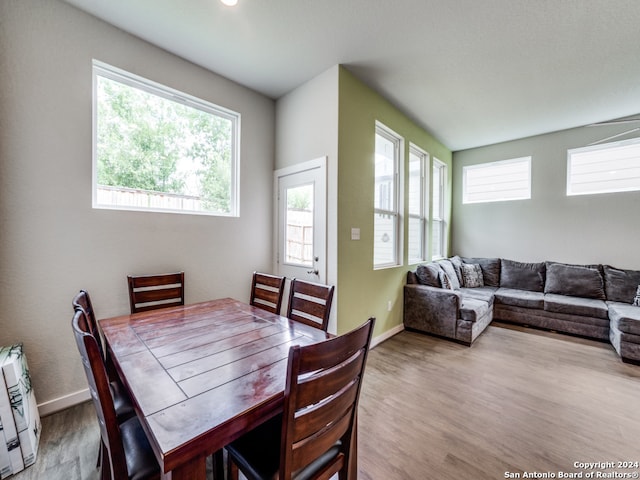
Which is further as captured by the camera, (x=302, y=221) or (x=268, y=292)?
(x=302, y=221)

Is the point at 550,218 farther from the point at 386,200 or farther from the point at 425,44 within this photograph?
the point at 425,44

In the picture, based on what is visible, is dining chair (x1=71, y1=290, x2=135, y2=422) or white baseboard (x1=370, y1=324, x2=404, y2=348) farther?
white baseboard (x1=370, y1=324, x2=404, y2=348)

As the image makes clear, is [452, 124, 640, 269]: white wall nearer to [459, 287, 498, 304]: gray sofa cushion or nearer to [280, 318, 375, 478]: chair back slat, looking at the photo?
[459, 287, 498, 304]: gray sofa cushion

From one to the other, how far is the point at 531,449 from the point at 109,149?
12.1ft

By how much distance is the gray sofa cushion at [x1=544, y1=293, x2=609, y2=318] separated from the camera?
10.7 feet

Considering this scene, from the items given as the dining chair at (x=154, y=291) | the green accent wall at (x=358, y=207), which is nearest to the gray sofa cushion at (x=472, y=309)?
the green accent wall at (x=358, y=207)

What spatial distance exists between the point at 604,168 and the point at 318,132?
430 cm

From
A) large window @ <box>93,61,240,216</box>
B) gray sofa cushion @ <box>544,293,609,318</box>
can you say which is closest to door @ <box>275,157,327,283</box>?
large window @ <box>93,61,240,216</box>

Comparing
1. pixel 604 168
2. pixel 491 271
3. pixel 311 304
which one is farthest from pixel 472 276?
pixel 311 304

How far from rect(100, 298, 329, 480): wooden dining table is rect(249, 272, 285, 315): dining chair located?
0.81ft

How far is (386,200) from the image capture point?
3.51m

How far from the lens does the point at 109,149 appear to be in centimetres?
222

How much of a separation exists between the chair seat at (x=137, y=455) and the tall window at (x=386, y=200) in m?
2.61

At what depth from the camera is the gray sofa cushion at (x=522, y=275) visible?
Answer: 4168mm
